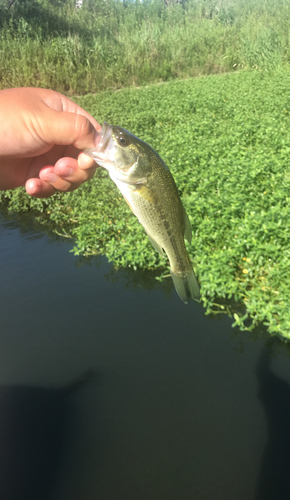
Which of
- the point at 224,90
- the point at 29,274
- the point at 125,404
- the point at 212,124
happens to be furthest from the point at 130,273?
the point at 224,90

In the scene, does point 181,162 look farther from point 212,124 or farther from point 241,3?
point 241,3

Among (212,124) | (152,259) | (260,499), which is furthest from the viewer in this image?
(212,124)

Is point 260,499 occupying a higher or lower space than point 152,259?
lower

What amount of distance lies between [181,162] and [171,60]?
14.1 metres

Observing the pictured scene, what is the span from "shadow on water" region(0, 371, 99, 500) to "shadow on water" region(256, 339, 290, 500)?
1.70 m

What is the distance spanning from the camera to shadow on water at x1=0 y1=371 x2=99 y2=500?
314 centimetres

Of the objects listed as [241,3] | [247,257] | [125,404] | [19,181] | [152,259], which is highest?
[241,3]

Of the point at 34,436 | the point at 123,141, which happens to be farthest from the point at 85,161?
the point at 34,436

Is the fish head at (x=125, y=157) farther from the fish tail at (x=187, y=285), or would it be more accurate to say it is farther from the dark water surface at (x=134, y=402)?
the dark water surface at (x=134, y=402)

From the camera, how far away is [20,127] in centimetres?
155

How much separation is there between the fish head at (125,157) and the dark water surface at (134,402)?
2.71 meters

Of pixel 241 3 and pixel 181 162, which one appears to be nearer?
pixel 181 162

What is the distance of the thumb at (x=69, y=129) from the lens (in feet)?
4.95

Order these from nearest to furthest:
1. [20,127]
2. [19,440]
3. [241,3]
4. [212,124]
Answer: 1. [20,127]
2. [19,440]
3. [212,124]
4. [241,3]
